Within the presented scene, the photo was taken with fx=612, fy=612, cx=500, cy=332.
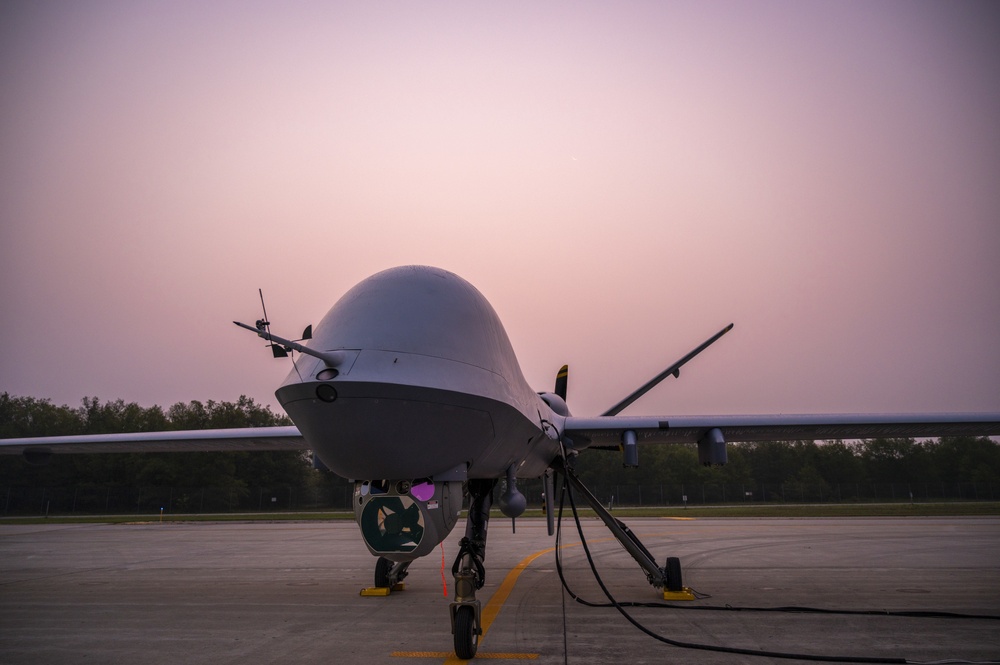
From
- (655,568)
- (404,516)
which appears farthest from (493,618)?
(404,516)

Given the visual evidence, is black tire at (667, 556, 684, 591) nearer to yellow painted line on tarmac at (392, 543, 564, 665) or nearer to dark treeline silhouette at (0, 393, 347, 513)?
yellow painted line on tarmac at (392, 543, 564, 665)

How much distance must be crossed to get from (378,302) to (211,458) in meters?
51.7

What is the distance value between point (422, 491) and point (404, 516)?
0.79 ft

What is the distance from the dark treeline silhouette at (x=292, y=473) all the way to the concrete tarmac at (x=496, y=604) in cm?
2993

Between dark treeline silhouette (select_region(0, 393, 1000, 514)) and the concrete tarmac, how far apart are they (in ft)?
98.2

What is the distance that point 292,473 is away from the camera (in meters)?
55.2

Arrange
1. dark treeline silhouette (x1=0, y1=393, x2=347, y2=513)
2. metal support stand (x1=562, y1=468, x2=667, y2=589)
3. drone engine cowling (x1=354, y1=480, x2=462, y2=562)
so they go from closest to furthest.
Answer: drone engine cowling (x1=354, y1=480, x2=462, y2=562) < metal support stand (x1=562, y1=468, x2=667, y2=589) < dark treeline silhouette (x1=0, y1=393, x2=347, y2=513)

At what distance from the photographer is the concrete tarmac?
6.16 meters

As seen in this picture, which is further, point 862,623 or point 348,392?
point 862,623

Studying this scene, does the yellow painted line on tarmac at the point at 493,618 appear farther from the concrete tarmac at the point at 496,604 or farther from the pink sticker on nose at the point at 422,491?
the pink sticker on nose at the point at 422,491

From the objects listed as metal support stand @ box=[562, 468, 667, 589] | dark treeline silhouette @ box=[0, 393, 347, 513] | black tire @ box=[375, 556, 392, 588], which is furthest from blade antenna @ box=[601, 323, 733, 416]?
dark treeline silhouette @ box=[0, 393, 347, 513]

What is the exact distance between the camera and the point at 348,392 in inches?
164

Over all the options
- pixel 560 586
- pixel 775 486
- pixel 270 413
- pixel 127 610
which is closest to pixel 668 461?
pixel 775 486

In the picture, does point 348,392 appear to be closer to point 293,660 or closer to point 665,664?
point 293,660
